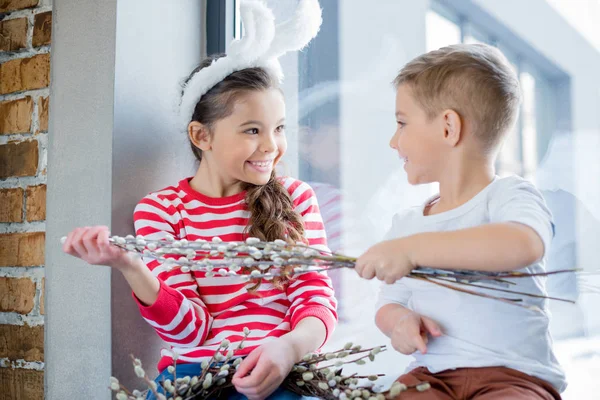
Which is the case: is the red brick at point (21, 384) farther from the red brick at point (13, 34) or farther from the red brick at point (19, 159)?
the red brick at point (13, 34)

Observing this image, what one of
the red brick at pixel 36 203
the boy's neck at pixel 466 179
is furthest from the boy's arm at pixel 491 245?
the red brick at pixel 36 203

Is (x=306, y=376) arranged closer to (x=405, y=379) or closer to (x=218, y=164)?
(x=405, y=379)

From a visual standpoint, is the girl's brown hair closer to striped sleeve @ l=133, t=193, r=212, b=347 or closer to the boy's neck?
striped sleeve @ l=133, t=193, r=212, b=347

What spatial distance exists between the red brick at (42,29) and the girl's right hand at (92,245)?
804 millimetres

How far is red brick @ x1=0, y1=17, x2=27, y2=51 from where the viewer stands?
1731mm

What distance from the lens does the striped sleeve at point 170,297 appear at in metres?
1.25

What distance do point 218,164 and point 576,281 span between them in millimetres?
826

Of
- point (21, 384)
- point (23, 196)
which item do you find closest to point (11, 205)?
point (23, 196)

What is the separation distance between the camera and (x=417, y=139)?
109 centimetres

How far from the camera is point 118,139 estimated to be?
1.51 m

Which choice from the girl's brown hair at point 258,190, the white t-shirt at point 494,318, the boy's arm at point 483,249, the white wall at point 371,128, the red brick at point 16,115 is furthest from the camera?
the red brick at point 16,115

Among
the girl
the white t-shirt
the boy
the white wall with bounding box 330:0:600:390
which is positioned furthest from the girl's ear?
the white t-shirt

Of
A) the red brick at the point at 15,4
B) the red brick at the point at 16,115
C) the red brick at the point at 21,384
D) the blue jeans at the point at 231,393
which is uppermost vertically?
the red brick at the point at 15,4

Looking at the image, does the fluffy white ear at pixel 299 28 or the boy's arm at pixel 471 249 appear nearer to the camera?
the boy's arm at pixel 471 249
